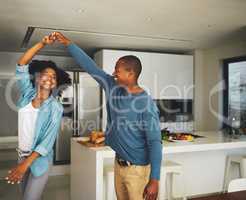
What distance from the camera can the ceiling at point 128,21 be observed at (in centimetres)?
264

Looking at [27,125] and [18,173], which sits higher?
[27,125]

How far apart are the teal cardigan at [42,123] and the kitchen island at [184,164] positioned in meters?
0.93

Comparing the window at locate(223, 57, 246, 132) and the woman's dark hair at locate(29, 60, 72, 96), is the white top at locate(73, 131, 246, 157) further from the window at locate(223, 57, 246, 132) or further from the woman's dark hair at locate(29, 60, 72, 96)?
the window at locate(223, 57, 246, 132)

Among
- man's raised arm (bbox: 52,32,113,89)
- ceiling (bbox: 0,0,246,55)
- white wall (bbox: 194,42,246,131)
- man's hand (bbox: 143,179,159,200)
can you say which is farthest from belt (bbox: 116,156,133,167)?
white wall (bbox: 194,42,246,131)

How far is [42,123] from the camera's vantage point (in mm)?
1646

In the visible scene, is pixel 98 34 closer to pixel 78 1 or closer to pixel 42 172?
pixel 78 1

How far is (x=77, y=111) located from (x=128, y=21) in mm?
2071

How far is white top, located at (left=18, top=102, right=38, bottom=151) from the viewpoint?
162 centimetres

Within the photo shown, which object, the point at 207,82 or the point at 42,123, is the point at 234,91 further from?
the point at 42,123

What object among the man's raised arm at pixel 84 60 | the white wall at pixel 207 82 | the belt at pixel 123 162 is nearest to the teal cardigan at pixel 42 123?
the man's raised arm at pixel 84 60

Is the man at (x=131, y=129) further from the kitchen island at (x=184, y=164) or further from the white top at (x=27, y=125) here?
the kitchen island at (x=184, y=164)

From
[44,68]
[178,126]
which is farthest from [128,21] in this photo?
[178,126]

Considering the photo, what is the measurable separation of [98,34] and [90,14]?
0.92 m

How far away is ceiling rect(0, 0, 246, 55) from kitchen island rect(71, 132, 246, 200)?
1339 mm
